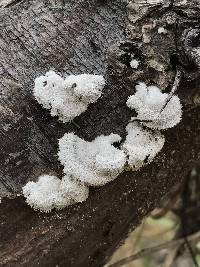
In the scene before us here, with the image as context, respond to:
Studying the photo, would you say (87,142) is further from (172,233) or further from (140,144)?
(172,233)

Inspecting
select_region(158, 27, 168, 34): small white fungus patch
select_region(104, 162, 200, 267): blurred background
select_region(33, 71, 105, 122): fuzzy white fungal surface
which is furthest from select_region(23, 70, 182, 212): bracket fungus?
select_region(104, 162, 200, 267): blurred background

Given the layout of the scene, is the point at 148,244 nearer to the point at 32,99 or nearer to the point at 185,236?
the point at 185,236

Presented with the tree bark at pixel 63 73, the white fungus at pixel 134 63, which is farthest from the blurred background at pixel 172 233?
the white fungus at pixel 134 63

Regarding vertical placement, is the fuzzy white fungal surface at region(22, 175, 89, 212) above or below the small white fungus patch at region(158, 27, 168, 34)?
below

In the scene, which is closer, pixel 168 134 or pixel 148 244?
pixel 168 134

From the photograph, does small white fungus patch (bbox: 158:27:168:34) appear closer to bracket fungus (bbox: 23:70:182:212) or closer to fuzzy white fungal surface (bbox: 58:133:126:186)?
bracket fungus (bbox: 23:70:182:212)

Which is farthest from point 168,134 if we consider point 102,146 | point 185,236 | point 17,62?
point 185,236

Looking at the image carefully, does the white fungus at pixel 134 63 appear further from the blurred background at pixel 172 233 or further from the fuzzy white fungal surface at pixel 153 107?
the blurred background at pixel 172 233
